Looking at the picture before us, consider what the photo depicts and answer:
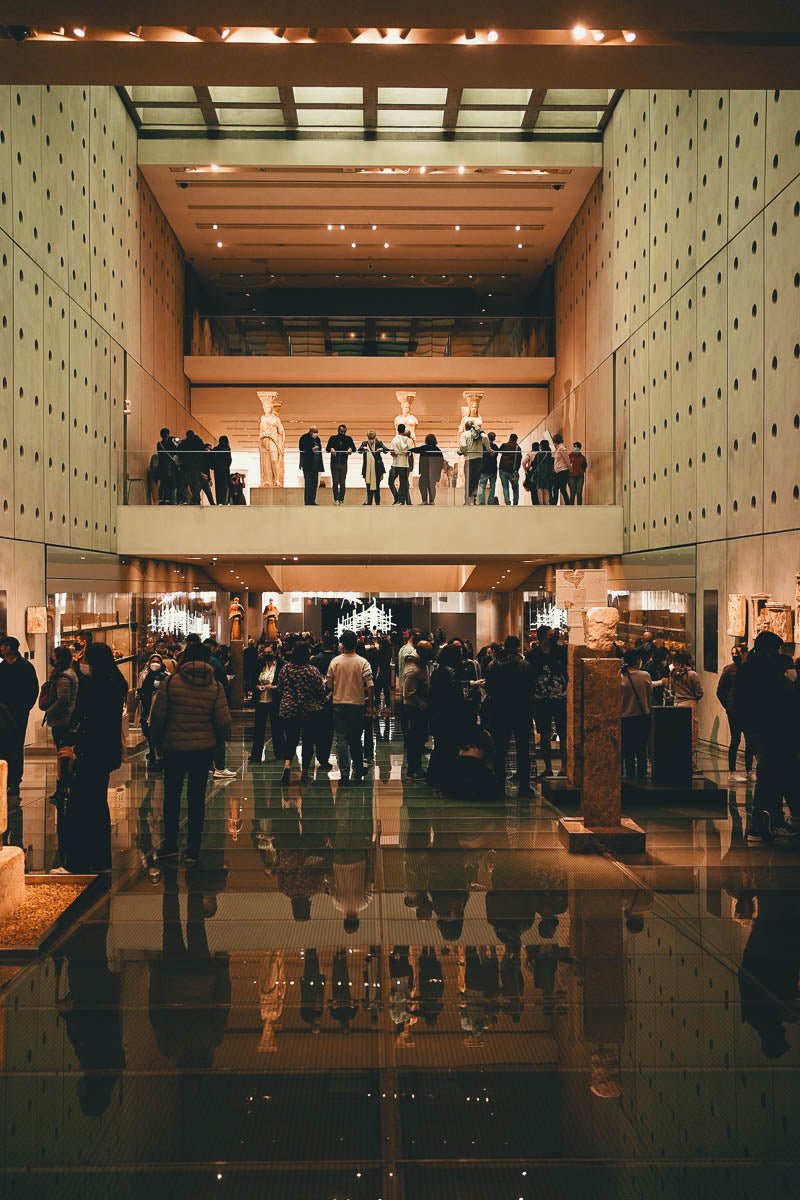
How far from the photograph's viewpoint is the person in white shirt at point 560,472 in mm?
22469

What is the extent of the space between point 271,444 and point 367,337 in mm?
8674

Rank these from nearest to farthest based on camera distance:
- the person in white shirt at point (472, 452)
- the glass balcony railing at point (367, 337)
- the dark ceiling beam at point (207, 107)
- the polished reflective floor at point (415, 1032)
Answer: the polished reflective floor at point (415, 1032)
the person in white shirt at point (472, 452)
the dark ceiling beam at point (207, 107)
the glass balcony railing at point (367, 337)

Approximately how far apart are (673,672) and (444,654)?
12.2 ft


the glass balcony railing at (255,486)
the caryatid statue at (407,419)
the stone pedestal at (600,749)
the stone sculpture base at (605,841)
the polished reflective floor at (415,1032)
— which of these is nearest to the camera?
the polished reflective floor at (415,1032)

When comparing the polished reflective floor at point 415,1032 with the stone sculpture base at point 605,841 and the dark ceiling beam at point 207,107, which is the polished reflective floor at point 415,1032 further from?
the dark ceiling beam at point 207,107

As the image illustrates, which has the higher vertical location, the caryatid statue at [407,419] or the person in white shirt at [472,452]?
the caryatid statue at [407,419]

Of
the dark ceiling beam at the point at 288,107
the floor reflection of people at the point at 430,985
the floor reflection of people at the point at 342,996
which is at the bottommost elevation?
the floor reflection of people at the point at 430,985

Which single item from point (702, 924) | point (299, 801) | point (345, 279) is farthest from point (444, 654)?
point (345, 279)

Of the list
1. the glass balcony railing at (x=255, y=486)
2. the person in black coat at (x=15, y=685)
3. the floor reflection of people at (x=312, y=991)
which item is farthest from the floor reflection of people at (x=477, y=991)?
the glass balcony railing at (x=255, y=486)

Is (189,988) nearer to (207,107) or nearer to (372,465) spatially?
(372,465)

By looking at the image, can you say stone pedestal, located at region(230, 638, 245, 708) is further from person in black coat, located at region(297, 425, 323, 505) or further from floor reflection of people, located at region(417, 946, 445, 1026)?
floor reflection of people, located at region(417, 946, 445, 1026)

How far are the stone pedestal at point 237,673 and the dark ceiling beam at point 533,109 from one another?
1356cm

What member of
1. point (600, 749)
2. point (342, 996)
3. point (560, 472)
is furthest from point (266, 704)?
point (560, 472)

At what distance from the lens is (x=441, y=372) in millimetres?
32000
